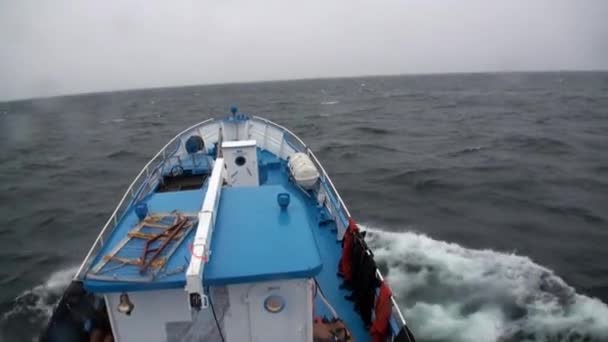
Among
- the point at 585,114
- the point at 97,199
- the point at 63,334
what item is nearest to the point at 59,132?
the point at 97,199

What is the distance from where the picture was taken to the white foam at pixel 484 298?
9195 mm

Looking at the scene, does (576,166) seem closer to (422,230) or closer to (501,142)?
(501,142)

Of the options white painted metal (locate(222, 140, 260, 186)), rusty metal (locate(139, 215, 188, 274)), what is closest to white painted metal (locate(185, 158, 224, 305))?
rusty metal (locate(139, 215, 188, 274))

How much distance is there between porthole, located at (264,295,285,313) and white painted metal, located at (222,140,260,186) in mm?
6266

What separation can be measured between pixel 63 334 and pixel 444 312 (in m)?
8.63

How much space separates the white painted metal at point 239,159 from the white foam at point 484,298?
17.9 feet

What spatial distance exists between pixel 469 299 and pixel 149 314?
9071 millimetres

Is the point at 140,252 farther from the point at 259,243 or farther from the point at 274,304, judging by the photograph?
the point at 274,304

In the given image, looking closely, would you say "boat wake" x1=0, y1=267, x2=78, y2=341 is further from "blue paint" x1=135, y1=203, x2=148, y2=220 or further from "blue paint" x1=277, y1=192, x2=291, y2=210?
"blue paint" x1=277, y1=192, x2=291, y2=210

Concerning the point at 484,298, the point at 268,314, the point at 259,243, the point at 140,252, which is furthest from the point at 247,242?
the point at 484,298

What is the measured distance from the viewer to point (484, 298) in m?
10.3

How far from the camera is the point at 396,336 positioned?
5.20 meters

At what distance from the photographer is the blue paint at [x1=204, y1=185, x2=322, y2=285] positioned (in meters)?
3.79

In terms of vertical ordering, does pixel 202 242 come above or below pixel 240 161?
above
